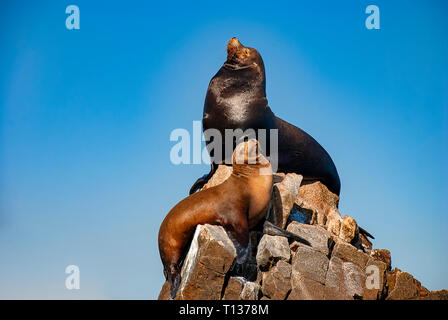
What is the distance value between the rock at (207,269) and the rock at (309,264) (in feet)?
4.14

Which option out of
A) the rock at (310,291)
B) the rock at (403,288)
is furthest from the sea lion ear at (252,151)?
the rock at (403,288)

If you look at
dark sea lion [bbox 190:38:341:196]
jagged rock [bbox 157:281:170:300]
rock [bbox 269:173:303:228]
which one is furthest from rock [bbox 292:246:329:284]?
dark sea lion [bbox 190:38:341:196]

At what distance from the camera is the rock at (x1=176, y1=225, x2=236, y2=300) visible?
841cm

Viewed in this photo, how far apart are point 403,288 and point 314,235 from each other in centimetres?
165

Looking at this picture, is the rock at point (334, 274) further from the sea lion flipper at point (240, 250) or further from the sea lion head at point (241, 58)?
the sea lion head at point (241, 58)

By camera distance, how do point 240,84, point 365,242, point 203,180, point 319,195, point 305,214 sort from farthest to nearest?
point 365,242, point 319,195, point 203,180, point 240,84, point 305,214

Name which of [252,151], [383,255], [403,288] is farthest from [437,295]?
[252,151]

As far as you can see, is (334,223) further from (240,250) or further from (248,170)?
(240,250)

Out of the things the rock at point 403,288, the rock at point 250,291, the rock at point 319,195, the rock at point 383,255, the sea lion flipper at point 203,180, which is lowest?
the rock at point 403,288

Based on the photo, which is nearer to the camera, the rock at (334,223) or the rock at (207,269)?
the rock at (207,269)

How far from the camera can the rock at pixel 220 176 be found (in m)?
10.7

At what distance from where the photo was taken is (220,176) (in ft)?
35.6

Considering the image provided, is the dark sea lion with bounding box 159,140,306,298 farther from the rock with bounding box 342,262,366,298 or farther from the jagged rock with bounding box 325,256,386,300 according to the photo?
the rock with bounding box 342,262,366,298
